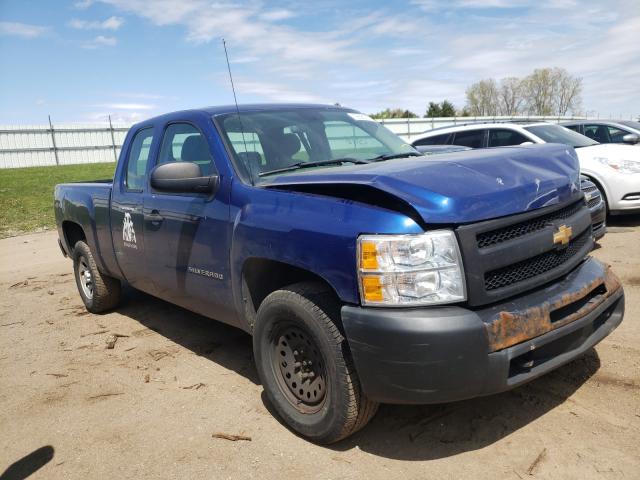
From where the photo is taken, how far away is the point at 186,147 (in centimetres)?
414

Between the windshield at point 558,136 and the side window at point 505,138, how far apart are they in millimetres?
184

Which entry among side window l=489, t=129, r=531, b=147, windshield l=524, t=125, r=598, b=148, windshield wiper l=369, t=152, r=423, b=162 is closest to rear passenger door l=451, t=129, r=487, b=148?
side window l=489, t=129, r=531, b=147

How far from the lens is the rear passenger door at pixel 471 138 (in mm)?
9375

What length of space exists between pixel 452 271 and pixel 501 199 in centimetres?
46

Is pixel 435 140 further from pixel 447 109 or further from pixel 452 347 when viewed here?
pixel 447 109

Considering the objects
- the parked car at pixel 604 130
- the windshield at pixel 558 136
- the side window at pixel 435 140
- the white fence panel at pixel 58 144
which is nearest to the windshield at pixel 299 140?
the windshield at pixel 558 136

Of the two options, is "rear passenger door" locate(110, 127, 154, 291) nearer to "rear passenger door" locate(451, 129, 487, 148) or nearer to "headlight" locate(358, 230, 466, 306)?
"headlight" locate(358, 230, 466, 306)

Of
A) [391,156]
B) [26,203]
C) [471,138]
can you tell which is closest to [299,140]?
[391,156]

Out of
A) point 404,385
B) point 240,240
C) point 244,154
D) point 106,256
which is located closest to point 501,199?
point 404,385

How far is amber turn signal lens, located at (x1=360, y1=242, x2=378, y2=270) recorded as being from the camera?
2500mm

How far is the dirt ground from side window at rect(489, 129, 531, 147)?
14.9 feet

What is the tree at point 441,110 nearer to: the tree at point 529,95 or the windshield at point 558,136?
the tree at point 529,95

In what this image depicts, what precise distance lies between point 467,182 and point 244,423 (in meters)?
1.88

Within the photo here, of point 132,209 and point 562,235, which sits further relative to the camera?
point 132,209
